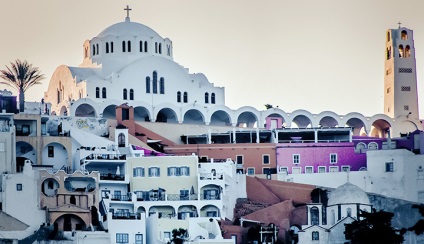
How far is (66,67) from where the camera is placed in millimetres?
95562

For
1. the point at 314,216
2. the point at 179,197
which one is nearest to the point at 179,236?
the point at 179,197

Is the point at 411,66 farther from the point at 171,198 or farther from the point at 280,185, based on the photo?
the point at 171,198

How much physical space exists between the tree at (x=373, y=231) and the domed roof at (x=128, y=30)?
2827 centimetres

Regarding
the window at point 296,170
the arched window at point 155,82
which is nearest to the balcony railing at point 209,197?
the window at point 296,170

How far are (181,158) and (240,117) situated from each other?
1941cm

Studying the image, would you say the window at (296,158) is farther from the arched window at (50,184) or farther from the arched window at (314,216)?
the arched window at (50,184)

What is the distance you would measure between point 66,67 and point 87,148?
17621mm

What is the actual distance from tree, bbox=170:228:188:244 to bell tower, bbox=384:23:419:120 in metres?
30.7

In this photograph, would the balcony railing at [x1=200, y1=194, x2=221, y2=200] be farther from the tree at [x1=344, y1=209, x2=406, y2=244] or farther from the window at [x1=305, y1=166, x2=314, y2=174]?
the window at [x1=305, y1=166, x2=314, y2=174]

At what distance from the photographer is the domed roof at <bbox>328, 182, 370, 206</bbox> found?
77.4 m

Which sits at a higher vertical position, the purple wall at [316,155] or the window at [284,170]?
the purple wall at [316,155]

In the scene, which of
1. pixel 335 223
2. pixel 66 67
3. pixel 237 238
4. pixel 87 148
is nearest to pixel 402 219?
pixel 335 223

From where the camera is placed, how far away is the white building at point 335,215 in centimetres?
7575

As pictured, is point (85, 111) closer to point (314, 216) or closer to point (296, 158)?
point (296, 158)
